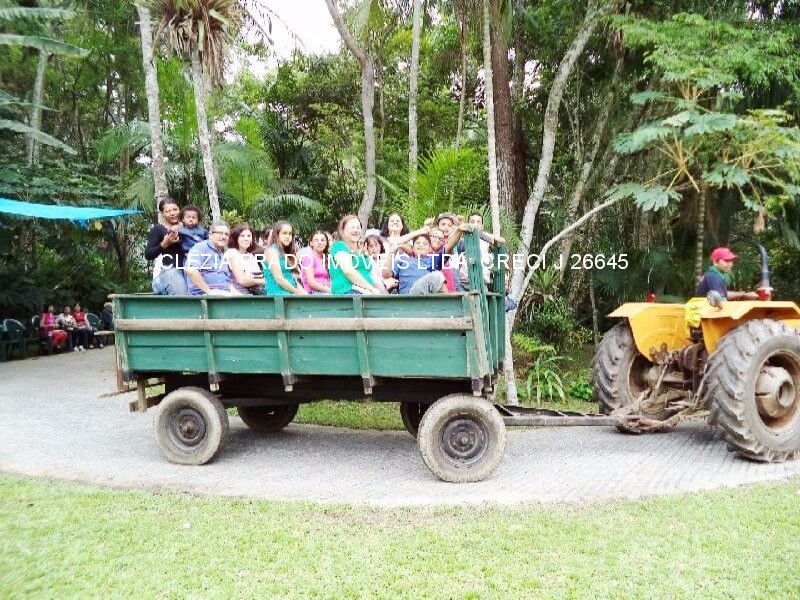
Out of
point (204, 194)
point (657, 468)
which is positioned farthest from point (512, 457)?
point (204, 194)

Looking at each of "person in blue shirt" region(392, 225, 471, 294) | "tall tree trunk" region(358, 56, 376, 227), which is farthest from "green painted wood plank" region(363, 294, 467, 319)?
"tall tree trunk" region(358, 56, 376, 227)

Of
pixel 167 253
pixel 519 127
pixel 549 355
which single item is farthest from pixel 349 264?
pixel 519 127

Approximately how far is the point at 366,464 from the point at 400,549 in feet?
7.52

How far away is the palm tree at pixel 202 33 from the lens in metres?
9.86

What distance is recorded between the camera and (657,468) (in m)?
6.05

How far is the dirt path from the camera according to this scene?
5527mm

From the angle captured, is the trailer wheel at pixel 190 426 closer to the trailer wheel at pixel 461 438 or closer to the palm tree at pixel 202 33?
the trailer wheel at pixel 461 438

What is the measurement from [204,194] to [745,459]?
13.7m

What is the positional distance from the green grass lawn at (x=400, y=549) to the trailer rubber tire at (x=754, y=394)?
0.73m

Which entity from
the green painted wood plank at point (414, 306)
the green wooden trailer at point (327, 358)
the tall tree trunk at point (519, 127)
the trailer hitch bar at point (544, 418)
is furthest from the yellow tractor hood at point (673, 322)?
the tall tree trunk at point (519, 127)

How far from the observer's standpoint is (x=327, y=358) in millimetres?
6074

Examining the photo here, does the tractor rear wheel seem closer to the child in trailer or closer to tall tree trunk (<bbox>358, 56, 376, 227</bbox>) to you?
the child in trailer

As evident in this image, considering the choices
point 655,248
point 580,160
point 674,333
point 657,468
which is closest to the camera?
point 657,468

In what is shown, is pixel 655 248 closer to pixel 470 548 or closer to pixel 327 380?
pixel 327 380
